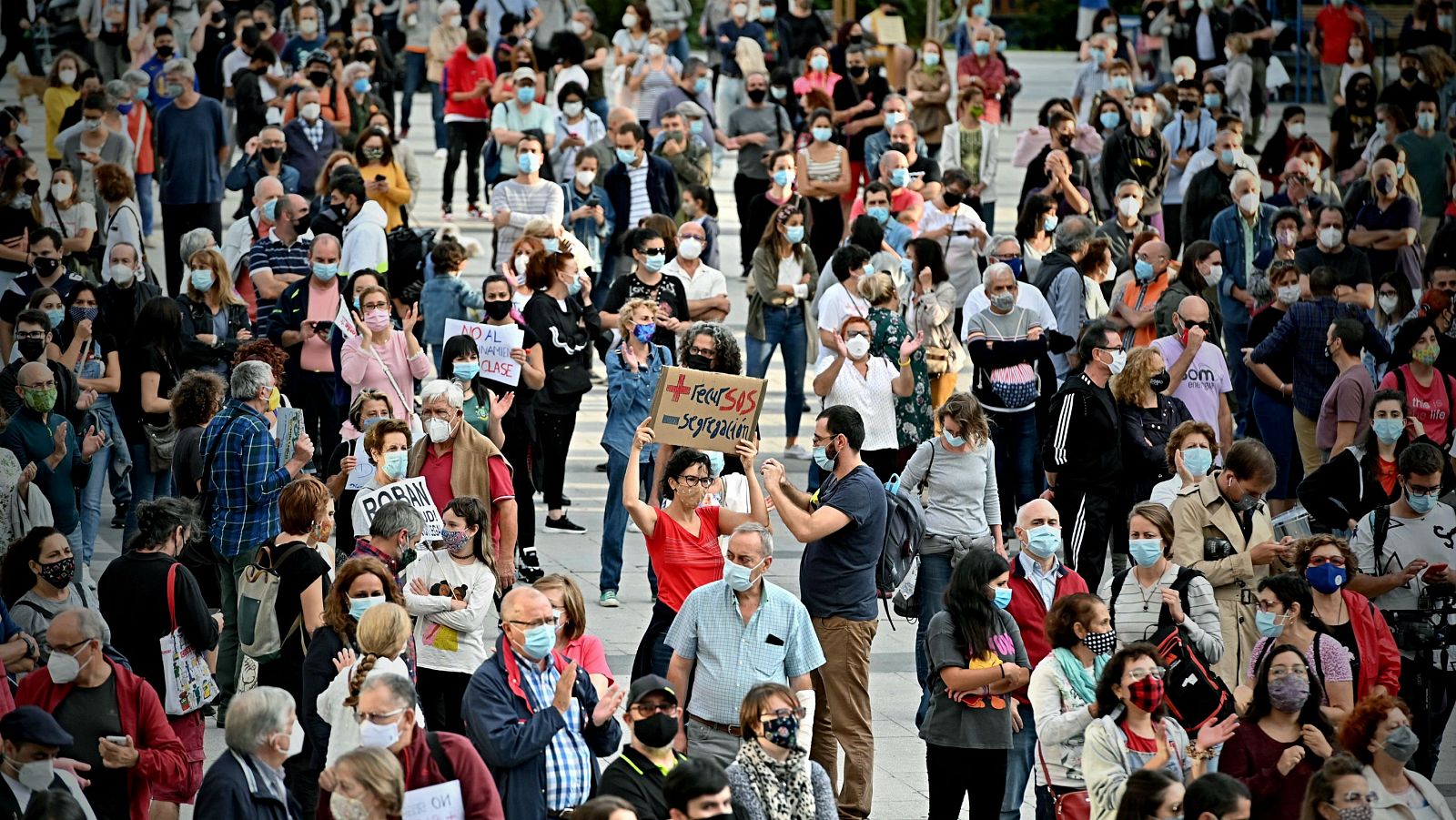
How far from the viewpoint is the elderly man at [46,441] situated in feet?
39.9

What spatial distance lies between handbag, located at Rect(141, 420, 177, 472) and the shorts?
4651 mm

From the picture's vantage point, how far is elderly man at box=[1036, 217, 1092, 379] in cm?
1515

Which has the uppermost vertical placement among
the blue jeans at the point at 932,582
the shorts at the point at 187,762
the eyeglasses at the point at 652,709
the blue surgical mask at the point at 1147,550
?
the blue surgical mask at the point at 1147,550

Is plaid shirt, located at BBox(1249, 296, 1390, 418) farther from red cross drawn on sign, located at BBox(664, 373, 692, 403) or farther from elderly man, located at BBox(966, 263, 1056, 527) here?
red cross drawn on sign, located at BBox(664, 373, 692, 403)

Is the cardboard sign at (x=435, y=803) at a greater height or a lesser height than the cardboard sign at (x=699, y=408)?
lesser

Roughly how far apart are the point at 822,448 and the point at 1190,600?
1.88 meters

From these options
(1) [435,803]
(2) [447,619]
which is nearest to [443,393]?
(2) [447,619]

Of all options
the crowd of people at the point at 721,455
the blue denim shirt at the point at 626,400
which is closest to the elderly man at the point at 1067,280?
the crowd of people at the point at 721,455

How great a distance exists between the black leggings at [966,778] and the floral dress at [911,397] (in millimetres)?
4502

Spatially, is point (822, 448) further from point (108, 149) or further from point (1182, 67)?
point (1182, 67)

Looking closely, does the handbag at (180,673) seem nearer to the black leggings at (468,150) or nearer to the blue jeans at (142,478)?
the blue jeans at (142,478)

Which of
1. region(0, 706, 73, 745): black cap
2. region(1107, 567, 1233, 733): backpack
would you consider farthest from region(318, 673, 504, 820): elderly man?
region(1107, 567, 1233, 733): backpack

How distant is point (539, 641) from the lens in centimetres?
816

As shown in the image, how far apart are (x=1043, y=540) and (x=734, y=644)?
171 centimetres
